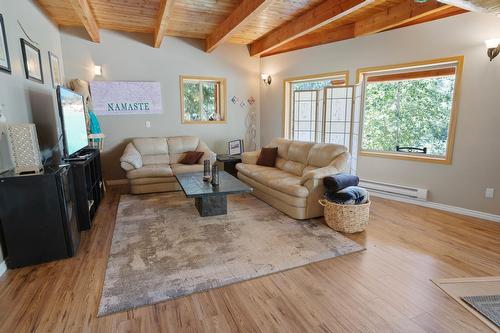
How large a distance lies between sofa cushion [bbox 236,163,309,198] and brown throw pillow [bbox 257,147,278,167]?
0.35 feet

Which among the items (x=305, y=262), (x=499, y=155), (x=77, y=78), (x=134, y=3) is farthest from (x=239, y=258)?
(x=77, y=78)

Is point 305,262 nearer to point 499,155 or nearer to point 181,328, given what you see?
point 181,328

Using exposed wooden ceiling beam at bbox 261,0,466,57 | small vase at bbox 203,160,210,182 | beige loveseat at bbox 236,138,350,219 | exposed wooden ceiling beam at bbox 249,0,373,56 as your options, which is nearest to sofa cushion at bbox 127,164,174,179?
small vase at bbox 203,160,210,182

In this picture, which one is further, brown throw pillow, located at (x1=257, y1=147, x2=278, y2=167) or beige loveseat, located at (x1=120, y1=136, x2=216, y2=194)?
brown throw pillow, located at (x1=257, y1=147, x2=278, y2=167)

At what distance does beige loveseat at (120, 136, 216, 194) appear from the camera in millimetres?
4480

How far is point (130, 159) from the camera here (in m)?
4.50

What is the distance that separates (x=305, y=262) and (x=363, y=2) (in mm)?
2922

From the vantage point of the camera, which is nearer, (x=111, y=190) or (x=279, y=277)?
(x=279, y=277)

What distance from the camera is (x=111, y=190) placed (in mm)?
4906

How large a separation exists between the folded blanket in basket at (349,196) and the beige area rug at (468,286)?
1074mm

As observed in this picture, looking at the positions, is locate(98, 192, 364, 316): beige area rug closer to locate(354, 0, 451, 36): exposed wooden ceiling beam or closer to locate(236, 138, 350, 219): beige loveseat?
locate(236, 138, 350, 219): beige loveseat

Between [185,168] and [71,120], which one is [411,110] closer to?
[185,168]

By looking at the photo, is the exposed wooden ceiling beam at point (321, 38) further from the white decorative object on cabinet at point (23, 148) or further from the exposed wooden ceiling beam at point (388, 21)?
the white decorative object on cabinet at point (23, 148)

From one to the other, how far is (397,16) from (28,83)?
4762mm
